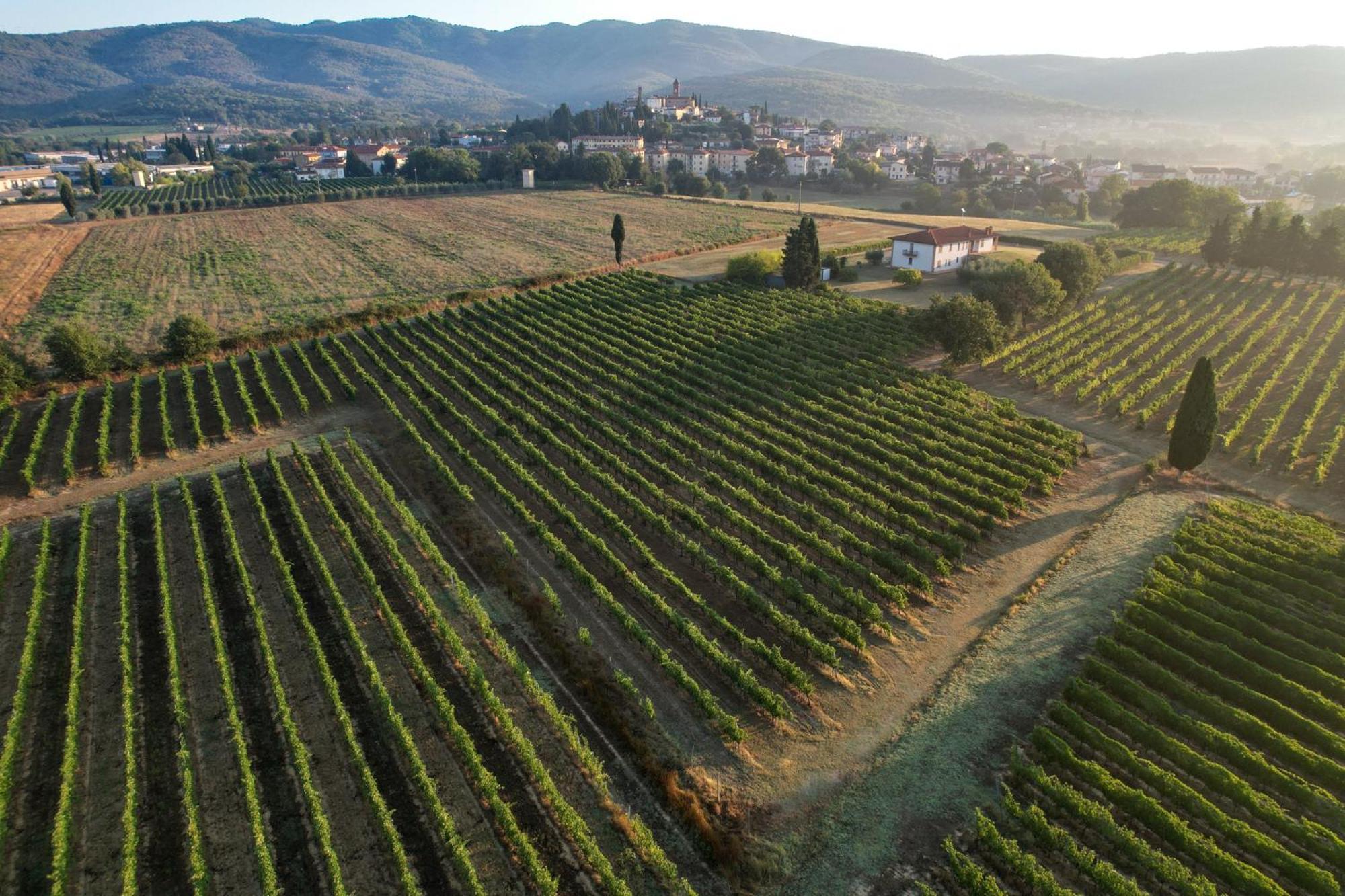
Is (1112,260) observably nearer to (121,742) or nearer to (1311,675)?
(1311,675)

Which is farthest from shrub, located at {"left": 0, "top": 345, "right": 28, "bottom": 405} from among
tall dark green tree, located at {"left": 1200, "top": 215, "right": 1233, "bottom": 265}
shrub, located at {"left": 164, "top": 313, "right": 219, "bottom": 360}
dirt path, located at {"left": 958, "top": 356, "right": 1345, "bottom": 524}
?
tall dark green tree, located at {"left": 1200, "top": 215, "right": 1233, "bottom": 265}

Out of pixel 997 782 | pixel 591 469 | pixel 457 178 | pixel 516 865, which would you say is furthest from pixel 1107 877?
pixel 457 178

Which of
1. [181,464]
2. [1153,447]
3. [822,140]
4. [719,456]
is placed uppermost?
[822,140]

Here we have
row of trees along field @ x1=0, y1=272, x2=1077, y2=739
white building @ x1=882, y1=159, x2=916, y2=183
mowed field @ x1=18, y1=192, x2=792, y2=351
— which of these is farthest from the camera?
white building @ x1=882, y1=159, x2=916, y2=183

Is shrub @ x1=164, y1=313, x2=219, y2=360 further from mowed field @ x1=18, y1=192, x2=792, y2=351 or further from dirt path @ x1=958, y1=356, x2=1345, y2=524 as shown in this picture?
dirt path @ x1=958, y1=356, x2=1345, y2=524

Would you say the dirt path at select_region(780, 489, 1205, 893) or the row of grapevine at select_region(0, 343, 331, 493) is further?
the row of grapevine at select_region(0, 343, 331, 493)

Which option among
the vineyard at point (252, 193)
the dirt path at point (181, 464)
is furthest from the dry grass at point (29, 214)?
the dirt path at point (181, 464)

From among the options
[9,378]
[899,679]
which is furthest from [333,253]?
[899,679]

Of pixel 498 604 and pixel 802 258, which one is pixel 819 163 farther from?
pixel 498 604
